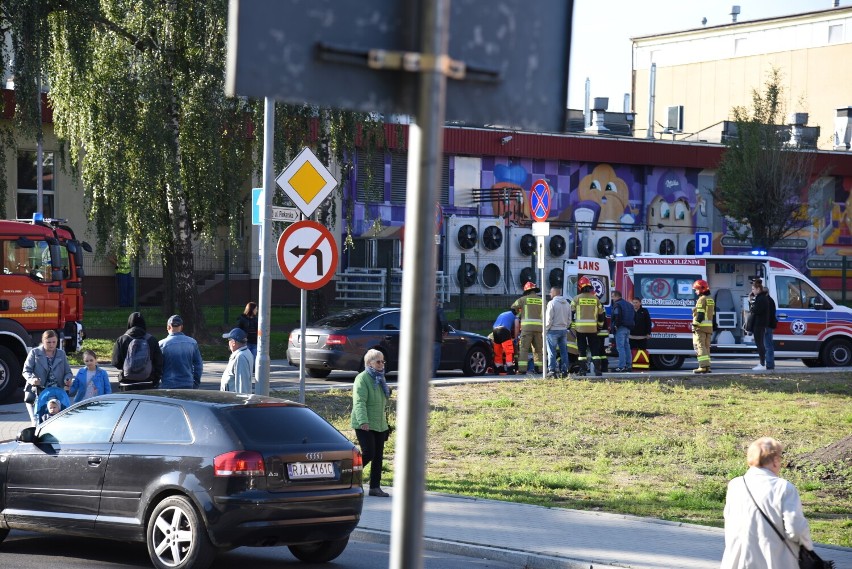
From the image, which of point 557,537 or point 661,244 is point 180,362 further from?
point 661,244

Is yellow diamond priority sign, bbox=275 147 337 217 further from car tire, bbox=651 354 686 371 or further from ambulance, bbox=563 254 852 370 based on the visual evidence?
car tire, bbox=651 354 686 371

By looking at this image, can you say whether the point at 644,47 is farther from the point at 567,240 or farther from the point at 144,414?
the point at 144,414

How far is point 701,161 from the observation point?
53500 mm

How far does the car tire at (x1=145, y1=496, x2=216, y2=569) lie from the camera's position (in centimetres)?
878

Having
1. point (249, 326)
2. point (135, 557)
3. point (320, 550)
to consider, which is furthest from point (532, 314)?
→ point (135, 557)

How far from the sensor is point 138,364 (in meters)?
15.0

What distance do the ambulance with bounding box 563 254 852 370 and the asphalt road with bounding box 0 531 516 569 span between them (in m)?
16.3

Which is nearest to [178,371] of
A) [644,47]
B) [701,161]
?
[701,161]

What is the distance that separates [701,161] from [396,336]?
32981 mm

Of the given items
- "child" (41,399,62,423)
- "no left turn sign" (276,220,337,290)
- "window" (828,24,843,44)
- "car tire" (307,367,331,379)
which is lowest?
"car tire" (307,367,331,379)

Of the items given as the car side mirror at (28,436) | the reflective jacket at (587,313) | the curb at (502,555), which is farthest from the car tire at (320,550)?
the reflective jacket at (587,313)

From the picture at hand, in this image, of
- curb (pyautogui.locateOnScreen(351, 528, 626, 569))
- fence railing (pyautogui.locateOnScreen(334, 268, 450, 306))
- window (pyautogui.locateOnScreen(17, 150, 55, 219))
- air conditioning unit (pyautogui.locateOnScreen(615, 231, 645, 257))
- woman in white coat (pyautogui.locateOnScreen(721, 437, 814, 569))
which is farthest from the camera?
air conditioning unit (pyautogui.locateOnScreen(615, 231, 645, 257))

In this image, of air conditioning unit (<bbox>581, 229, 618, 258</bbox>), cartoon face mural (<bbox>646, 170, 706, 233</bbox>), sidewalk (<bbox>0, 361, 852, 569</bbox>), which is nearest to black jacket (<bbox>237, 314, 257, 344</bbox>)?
sidewalk (<bbox>0, 361, 852, 569</bbox>)

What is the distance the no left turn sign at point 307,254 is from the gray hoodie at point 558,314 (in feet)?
31.9
